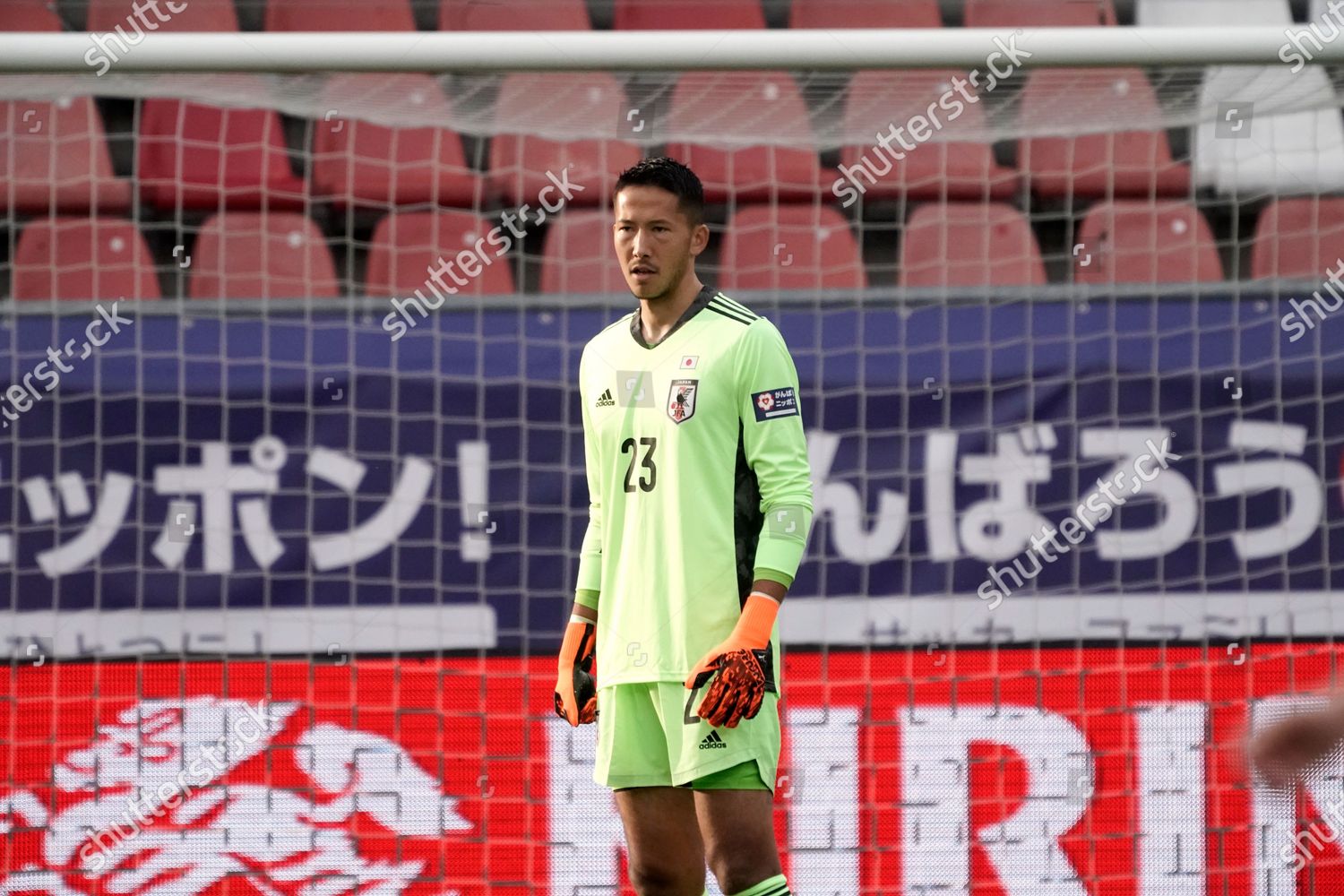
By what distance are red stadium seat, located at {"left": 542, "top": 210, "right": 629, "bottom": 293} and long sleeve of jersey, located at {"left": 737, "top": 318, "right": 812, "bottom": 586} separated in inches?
83.3

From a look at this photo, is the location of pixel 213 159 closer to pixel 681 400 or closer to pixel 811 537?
pixel 811 537

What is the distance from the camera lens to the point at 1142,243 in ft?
15.8

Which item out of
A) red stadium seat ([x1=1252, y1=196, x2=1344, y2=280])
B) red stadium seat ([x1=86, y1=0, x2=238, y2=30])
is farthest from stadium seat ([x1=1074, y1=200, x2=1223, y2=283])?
red stadium seat ([x1=86, y1=0, x2=238, y2=30])

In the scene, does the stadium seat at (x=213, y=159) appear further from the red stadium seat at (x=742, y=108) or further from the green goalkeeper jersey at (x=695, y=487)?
the green goalkeeper jersey at (x=695, y=487)

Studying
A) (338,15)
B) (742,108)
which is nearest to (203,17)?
(338,15)

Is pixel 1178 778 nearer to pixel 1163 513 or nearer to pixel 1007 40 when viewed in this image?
pixel 1163 513

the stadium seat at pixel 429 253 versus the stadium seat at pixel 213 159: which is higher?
the stadium seat at pixel 213 159

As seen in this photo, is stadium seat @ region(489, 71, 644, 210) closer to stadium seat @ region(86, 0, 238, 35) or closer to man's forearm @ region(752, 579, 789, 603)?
stadium seat @ region(86, 0, 238, 35)

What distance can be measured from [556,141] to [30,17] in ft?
7.71

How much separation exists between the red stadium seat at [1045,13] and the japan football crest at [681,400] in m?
3.71

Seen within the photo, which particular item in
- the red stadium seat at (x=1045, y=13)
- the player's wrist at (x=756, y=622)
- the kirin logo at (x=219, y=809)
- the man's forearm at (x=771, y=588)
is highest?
the red stadium seat at (x=1045, y=13)

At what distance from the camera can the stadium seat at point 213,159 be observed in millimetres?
5176

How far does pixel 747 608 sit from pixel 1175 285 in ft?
→ 7.63

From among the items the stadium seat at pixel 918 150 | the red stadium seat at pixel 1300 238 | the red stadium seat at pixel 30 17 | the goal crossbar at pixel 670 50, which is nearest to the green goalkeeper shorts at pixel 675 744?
the goal crossbar at pixel 670 50
